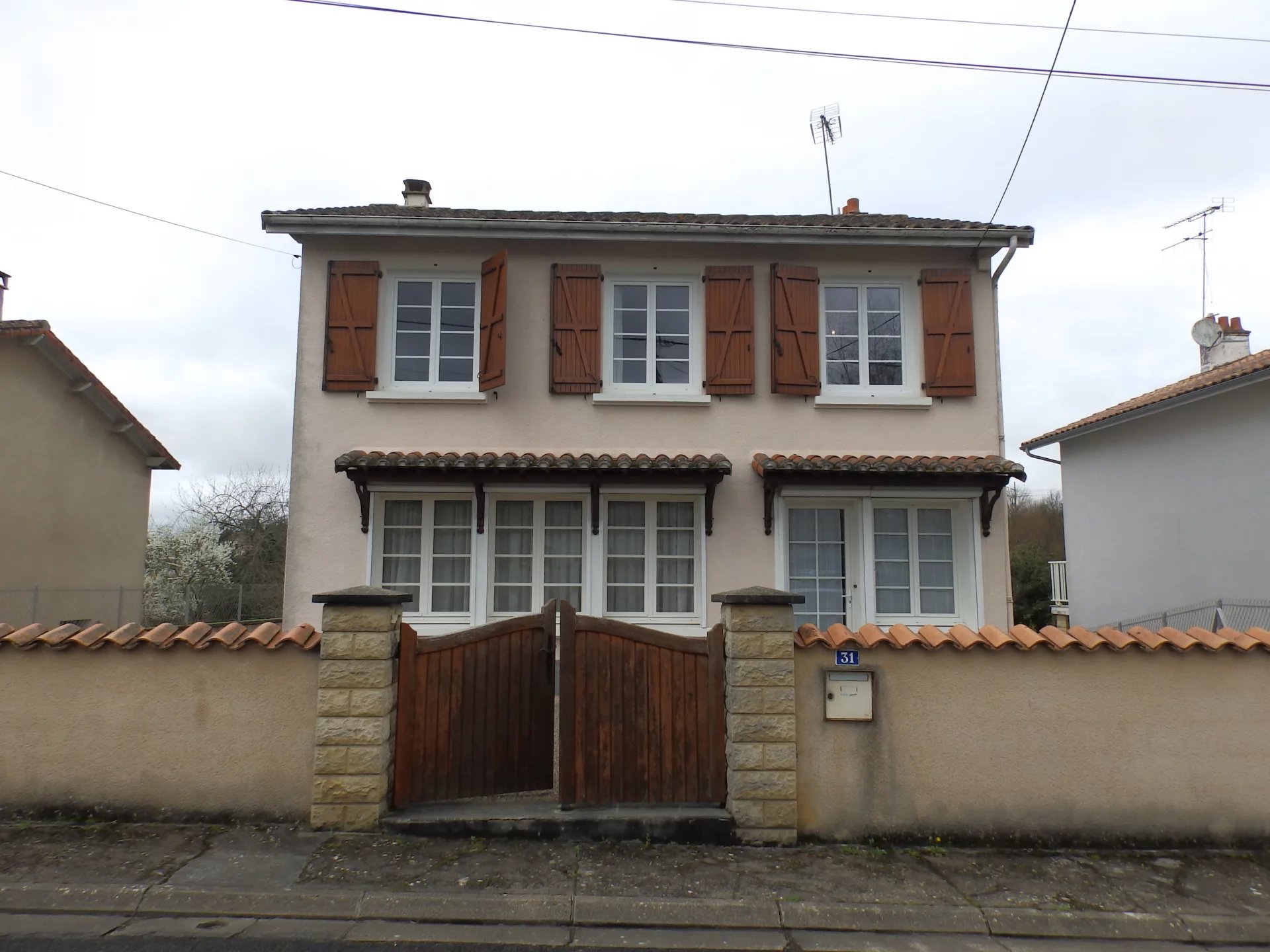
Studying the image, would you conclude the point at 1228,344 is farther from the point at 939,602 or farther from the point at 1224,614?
the point at 939,602

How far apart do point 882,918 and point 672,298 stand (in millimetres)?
7577

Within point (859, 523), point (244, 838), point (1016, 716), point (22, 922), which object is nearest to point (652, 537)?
point (859, 523)

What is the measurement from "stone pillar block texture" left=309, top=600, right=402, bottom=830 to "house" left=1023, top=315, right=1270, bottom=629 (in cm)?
950

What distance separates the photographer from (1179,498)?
523 inches

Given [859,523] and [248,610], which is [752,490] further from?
[248,610]

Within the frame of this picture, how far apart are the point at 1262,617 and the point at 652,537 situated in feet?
27.8

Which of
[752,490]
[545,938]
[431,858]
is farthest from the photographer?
[752,490]

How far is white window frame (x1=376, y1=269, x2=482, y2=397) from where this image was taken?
33.5 feet

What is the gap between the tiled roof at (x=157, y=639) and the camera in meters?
5.94

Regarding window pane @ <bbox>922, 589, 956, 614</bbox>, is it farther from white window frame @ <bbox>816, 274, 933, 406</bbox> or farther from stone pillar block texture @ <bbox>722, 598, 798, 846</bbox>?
stone pillar block texture @ <bbox>722, 598, 798, 846</bbox>

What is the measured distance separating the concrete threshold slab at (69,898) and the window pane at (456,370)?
6.57 metres

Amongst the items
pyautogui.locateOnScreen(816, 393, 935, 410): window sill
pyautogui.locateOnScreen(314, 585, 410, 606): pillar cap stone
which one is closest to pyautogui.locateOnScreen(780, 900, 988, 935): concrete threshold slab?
pyautogui.locateOnScreen(314, 585, 410, 606): pillar cap stone

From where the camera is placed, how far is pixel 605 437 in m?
10.2

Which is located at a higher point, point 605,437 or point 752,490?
point 605,437
